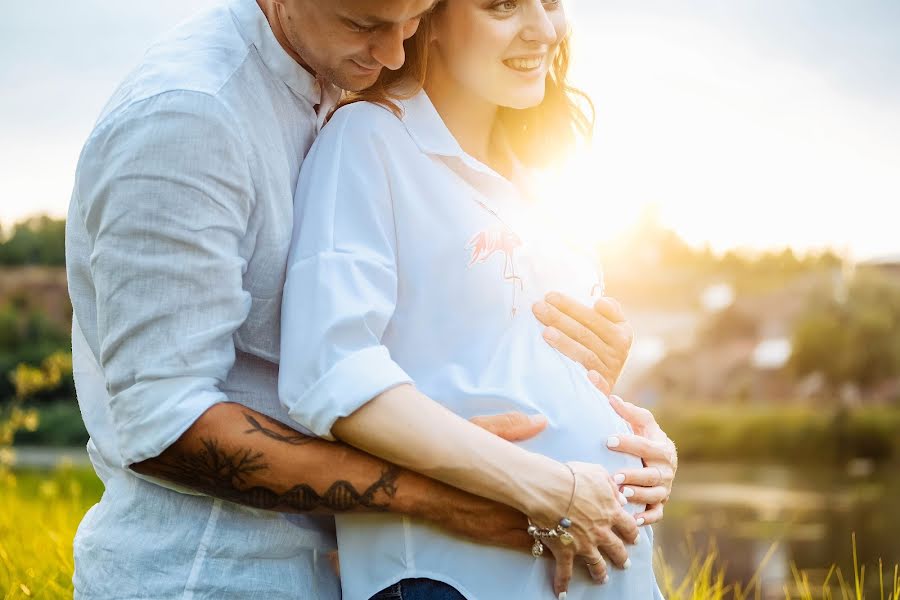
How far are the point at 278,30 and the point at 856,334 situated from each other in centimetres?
3133

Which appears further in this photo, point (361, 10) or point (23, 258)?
point (23, 258)

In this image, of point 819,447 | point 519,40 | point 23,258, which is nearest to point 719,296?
point 819,447

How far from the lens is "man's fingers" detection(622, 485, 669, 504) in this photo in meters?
1.95

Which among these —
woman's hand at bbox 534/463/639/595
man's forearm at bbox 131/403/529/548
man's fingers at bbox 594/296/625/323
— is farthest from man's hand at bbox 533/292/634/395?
man's forearm at bbox 131/403/529/548

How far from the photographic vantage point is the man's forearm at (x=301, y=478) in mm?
1710

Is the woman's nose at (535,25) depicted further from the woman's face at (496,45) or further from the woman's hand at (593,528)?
the woman's hand at (593,528)

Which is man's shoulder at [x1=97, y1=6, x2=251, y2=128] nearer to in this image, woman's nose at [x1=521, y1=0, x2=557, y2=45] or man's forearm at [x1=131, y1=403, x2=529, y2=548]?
man's forearm at [x1=131, y1=403, x2=529, y2=548]

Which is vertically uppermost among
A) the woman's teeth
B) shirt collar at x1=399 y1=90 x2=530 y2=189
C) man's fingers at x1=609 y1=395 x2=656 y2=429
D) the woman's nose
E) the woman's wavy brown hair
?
the woman's nose

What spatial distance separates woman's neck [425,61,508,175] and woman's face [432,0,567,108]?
22mm

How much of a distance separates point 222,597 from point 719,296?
39.6 metres

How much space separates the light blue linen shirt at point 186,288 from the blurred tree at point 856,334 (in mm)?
30641

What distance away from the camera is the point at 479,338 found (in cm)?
190

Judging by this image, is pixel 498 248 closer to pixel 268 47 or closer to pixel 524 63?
pixel 524 63

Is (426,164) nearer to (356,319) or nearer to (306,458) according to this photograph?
(356,319)
